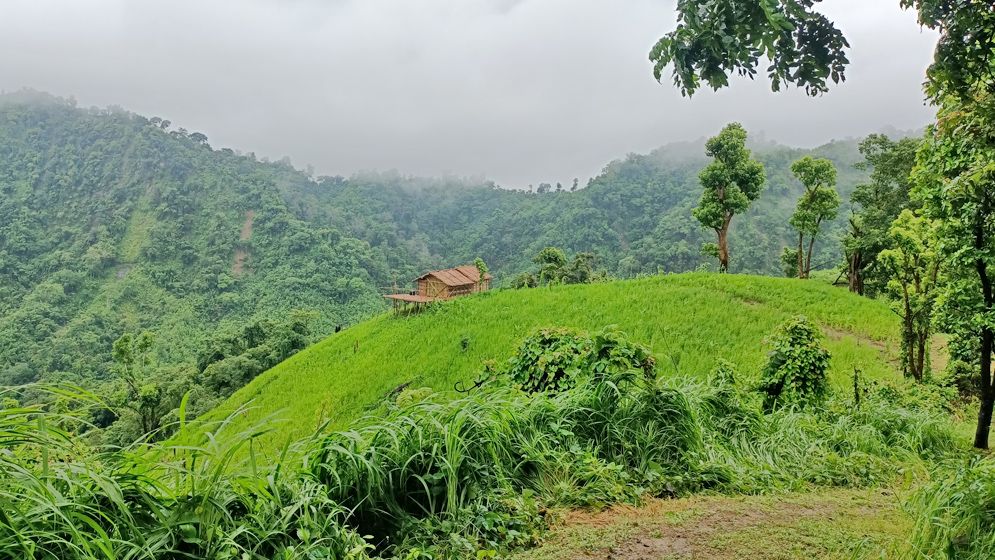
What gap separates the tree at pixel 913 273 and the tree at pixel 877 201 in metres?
10.9

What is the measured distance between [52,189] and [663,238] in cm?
7904

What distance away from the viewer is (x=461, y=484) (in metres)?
2.82

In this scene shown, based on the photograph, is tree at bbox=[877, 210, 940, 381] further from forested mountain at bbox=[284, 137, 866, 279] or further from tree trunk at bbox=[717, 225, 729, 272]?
forested mountain at bbox=[284, 137, 866, 279]

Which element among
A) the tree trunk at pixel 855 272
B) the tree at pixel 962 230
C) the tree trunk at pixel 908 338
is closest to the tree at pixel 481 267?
the tree trunk at pixel 855 272

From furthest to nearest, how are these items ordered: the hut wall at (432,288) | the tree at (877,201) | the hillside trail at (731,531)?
1. the hut wall at (432,288)
2. the tree at (877,201)
3. the hillside trail at (731,531)

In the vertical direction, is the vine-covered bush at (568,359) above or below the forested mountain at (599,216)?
below

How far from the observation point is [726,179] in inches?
786

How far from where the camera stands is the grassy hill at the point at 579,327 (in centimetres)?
1188

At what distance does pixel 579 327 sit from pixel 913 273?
8.02 m

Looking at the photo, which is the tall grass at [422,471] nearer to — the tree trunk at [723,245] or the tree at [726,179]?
the tree trunk at [723,245]

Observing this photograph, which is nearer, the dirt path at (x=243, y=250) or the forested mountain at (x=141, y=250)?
the forested mountain at (x=141, y=250)

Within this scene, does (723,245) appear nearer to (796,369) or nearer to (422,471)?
(796,369)

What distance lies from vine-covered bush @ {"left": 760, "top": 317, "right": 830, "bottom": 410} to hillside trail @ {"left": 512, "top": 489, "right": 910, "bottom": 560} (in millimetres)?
3055

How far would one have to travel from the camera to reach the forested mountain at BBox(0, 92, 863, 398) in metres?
45.2
